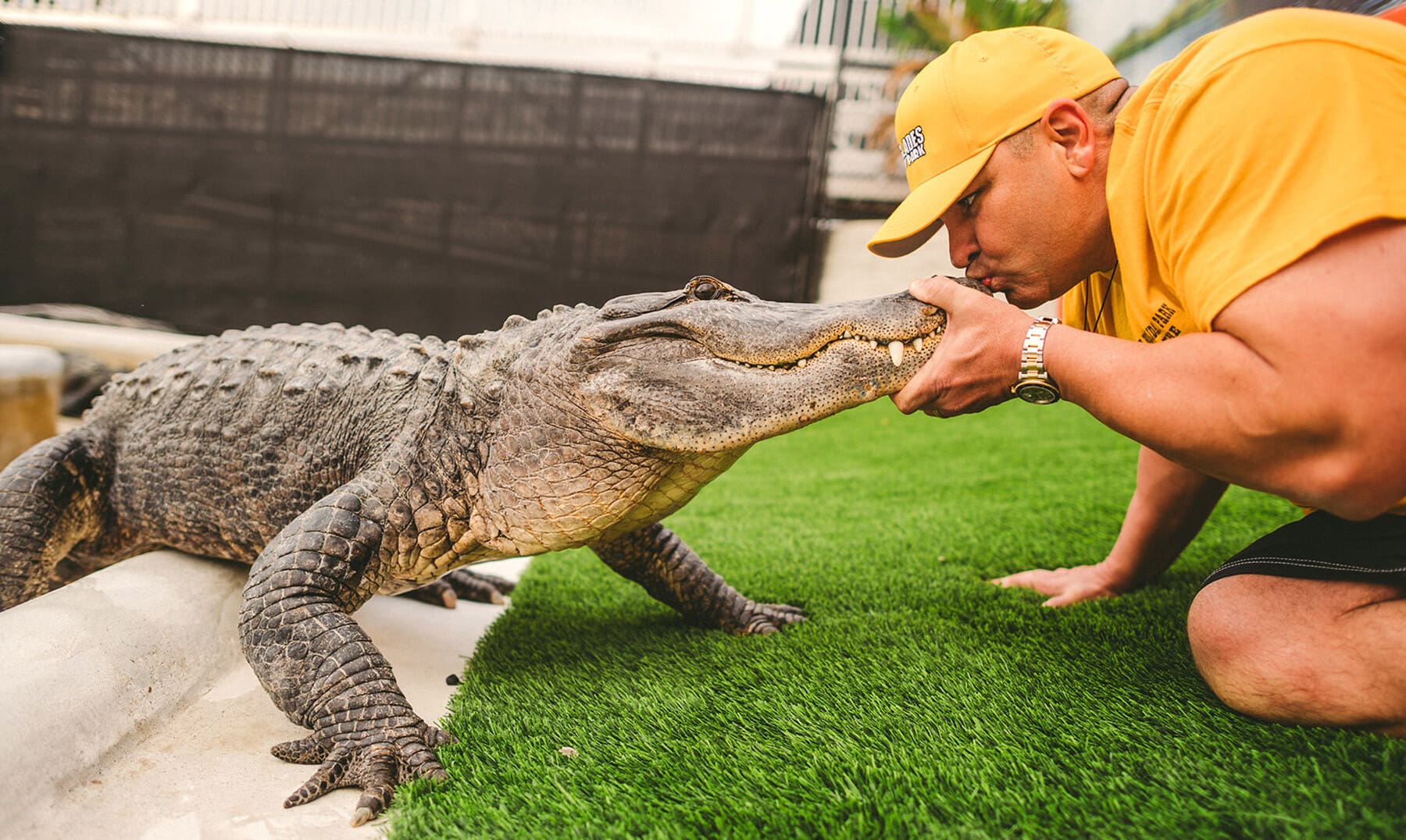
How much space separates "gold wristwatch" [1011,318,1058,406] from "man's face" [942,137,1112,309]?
9.1 inches

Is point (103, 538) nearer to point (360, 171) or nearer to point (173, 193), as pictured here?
point (360, 171)

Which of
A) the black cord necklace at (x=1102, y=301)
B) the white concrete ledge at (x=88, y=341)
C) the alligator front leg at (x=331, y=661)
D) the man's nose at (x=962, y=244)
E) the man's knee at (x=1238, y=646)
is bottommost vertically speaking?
the white concrete ledge at (x=88, y=341)

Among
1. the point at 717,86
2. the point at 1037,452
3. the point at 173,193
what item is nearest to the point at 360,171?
the point at 173,193

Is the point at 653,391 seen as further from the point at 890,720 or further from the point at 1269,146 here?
the point at 1269,146

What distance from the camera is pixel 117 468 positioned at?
2471 mm

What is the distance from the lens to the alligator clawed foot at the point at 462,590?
8.86 feet

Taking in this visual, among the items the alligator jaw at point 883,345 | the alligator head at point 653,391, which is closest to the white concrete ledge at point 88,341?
the alligator head at point 653,391

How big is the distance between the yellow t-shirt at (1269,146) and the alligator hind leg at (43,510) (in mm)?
2826

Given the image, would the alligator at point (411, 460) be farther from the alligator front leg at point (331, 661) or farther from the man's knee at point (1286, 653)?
the man's knee at point (1286, 653)

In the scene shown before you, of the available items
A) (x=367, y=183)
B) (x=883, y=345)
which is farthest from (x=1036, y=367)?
(x=367, y=183)

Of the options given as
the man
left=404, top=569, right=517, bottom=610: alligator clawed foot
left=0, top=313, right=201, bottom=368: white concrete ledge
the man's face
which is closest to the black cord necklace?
the man

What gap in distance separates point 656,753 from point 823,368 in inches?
32.2

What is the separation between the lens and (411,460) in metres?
1.93

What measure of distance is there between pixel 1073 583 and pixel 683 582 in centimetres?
112
